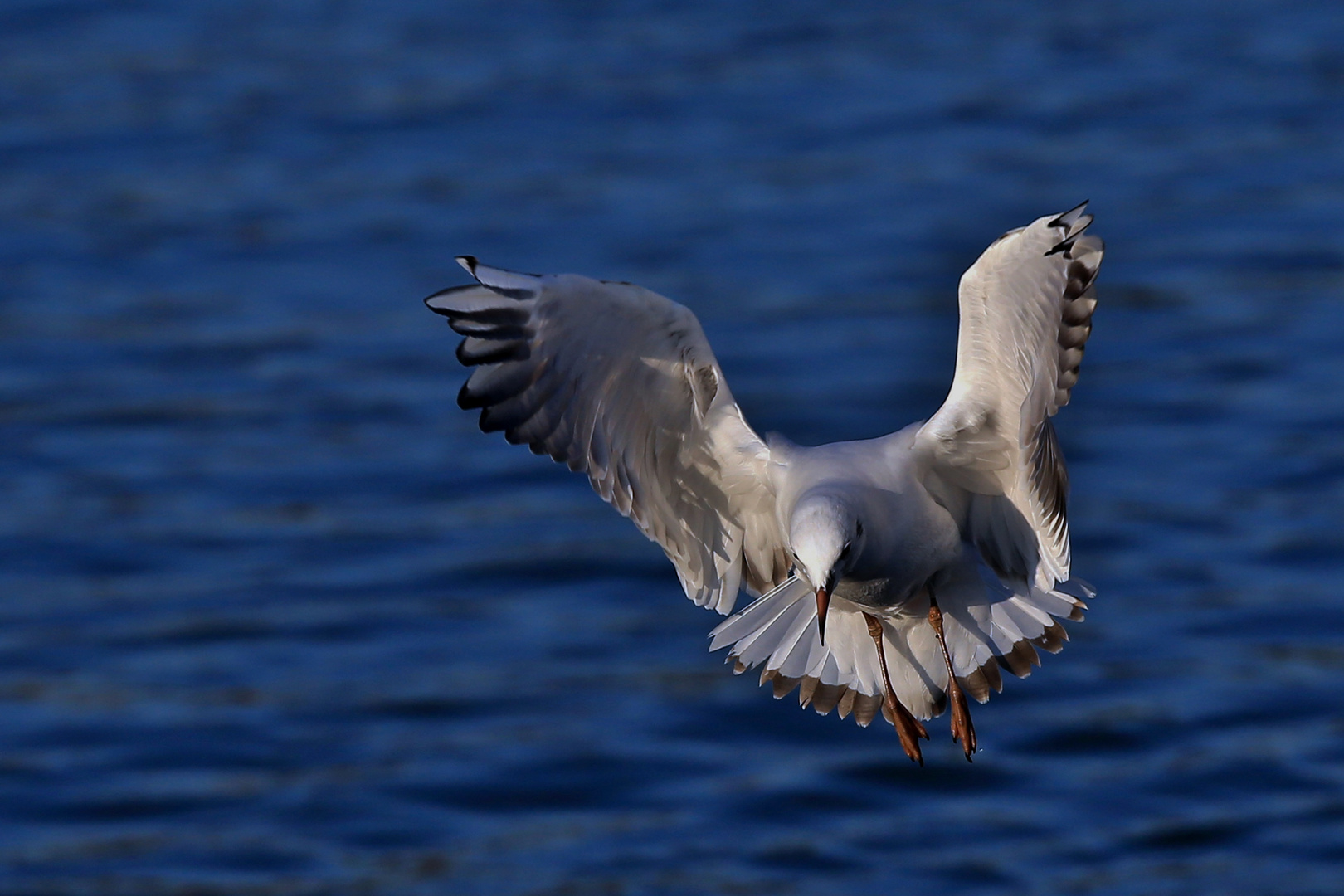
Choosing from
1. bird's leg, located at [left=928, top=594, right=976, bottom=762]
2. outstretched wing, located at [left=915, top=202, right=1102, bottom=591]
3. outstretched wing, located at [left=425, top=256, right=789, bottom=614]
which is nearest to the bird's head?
outstretched wing, located at [left=915, top=202, right=1102, bottom=591]

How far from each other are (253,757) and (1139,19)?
17.5 meters

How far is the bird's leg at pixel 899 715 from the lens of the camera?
8844 millimetres

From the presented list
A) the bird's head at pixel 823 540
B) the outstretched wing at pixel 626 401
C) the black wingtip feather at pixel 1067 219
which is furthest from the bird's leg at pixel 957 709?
the black wingtip feather at pixel 1067 219

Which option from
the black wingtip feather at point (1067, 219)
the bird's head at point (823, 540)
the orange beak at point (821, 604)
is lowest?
the orange beak at point (821, 604)

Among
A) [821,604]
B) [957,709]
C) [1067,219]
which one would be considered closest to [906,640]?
[957,709]

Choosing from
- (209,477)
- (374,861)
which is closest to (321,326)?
(209,477)

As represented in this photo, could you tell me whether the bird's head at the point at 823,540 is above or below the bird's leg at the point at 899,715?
above

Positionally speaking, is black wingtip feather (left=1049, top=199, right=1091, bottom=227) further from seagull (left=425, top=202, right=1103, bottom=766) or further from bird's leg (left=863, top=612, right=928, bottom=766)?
bird's leg (left=863, top=612, right=928, bottom=766)

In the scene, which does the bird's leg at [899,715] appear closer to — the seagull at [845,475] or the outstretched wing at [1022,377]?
the seagull at [845,475]

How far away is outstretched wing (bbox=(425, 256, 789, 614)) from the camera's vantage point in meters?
7.99

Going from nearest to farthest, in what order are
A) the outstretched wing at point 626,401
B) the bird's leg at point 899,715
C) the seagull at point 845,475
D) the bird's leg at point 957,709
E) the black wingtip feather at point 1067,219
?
the black wingtip feather at point 1067,219, the seagull at point 845,475, the outstretched wing at point 626,401, the bird's leg at point 957,709, the bird's leg at point 899,715

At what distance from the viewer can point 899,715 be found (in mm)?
8914

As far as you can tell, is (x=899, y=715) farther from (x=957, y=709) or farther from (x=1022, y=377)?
(x=1022, y=377)

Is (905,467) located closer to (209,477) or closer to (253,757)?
(253,757)
